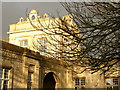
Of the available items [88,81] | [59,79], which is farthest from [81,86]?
[59,79]

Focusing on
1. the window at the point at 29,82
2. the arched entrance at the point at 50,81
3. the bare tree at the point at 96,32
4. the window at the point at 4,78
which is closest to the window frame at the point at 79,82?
the arched entrance at the point at 50,81

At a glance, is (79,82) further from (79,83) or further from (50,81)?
(50,81)

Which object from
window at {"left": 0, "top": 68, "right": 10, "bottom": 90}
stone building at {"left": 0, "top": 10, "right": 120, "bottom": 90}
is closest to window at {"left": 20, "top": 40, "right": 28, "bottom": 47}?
stone building at {"left": 0, "top": 10, "right": 120, "bottom": 90}

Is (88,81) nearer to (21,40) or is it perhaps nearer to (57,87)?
(57,87)

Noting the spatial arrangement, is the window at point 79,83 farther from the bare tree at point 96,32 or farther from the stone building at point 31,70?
the bare tree at point 96,32

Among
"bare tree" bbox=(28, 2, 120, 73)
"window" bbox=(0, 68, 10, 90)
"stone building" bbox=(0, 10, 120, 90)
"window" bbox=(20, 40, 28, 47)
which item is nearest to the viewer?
"bare tree" bbox=(28, 2, 120, 73)

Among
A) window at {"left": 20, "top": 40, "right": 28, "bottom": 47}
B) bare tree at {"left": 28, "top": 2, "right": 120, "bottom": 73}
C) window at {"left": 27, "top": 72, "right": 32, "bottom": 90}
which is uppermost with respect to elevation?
window at {"left": 20, "top": 40, "right": 28, "bottom": 47}

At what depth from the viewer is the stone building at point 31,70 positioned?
12.2 m

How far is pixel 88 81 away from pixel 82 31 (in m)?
14.3

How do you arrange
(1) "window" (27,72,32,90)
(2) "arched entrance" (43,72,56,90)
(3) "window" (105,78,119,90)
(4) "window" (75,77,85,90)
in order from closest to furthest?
(1) "window" (27,72,32,90) → (2) "arched entrance" (43,72,56,90) → (3) "window" (105,78,119,90) → (4) "window" (75,77,85,90)

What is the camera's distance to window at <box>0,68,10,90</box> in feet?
38.9

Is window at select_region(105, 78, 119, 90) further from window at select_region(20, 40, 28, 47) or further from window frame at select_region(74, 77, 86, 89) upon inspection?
window at select_region(20, 40, 28, 47)

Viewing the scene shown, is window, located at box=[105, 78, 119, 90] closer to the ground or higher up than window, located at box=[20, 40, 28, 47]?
closer to the ground

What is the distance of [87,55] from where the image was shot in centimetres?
572
